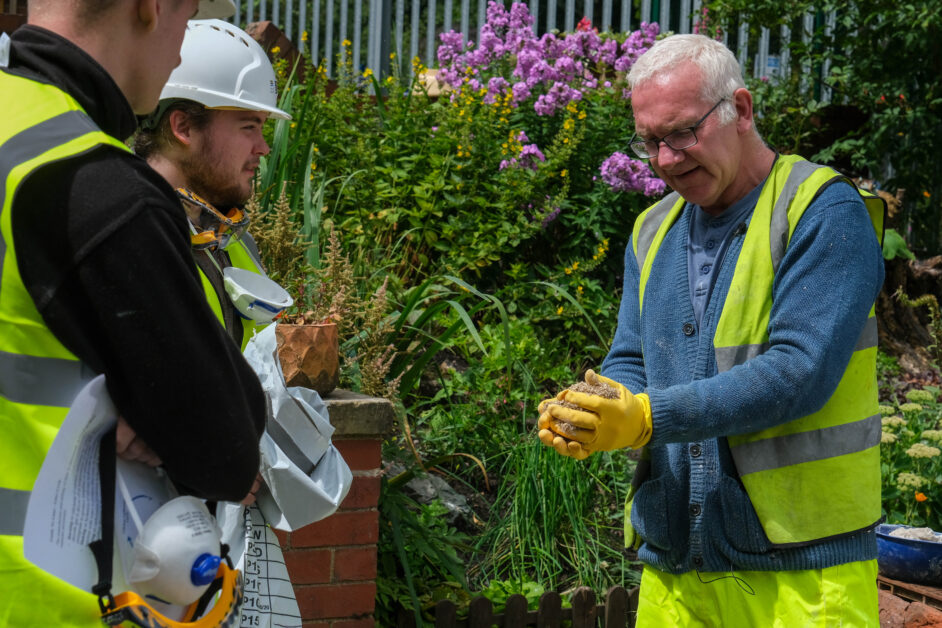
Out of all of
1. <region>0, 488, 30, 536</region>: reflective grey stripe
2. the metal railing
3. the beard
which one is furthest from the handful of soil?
the metal railing

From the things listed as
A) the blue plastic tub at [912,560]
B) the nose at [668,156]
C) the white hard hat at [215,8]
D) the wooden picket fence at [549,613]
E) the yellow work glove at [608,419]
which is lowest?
the wooden picket fence at [549,613]

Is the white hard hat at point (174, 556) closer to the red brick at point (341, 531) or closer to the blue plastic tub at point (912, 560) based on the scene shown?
the red brick at point (341, 531)

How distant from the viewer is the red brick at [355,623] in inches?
115

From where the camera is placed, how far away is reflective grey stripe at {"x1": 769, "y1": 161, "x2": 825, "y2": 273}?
77.5 inches

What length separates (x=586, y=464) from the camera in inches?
156

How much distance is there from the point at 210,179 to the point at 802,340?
4.60 ft

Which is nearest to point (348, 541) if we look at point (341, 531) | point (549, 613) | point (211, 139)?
point (341, 531)

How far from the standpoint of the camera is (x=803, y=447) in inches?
75.9

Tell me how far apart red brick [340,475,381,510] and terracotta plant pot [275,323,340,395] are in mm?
302

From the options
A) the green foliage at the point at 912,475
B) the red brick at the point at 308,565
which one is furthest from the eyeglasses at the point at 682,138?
the green foliage at the point at 912,475

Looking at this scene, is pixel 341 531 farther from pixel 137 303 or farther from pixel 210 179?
pixel 137 303

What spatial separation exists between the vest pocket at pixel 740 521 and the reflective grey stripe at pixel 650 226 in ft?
1.94

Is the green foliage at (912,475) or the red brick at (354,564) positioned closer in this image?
the red brick at (354,564)

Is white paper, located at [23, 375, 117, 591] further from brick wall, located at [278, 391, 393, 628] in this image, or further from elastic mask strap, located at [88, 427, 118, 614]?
brick wall, located at [278, 391, 393, 628]
